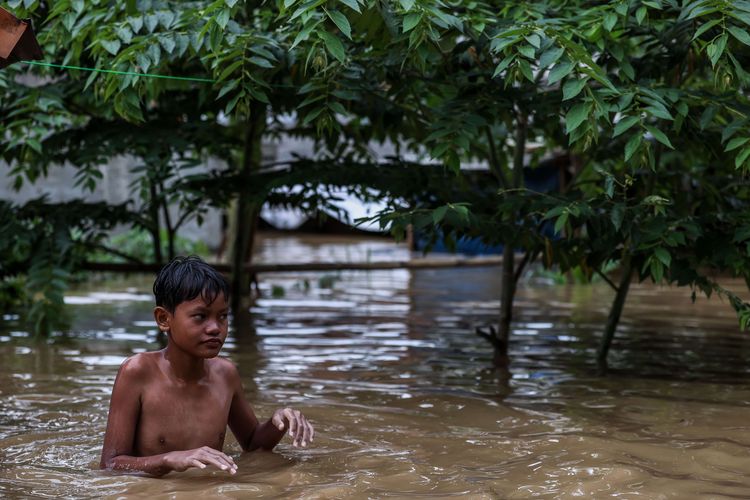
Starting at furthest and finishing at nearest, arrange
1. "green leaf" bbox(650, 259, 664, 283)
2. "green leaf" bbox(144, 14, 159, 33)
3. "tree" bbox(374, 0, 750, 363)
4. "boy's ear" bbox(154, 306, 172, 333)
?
"green leaf" bbox(144, 14, 159, 33) → "green leaf" bbox(650, 259, 664, 283) → "tree" bbox(374, 0, 750, 363) → "boy's ear" bbox(154, 306, 172, 333)

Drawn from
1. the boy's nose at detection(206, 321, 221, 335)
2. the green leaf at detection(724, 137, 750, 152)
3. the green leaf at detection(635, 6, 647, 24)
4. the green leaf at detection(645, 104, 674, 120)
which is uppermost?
the green leaf at detection(635, 6, 647, 24)

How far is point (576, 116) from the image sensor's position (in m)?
4.51

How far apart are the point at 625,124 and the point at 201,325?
2.01m

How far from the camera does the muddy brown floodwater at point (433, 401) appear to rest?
3.90 meters

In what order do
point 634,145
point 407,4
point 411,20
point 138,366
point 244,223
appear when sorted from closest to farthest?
point 138,366 < point 407,4 < point 411,20 < point 634,145 < point 244,223

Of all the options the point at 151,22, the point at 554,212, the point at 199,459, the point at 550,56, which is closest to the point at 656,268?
the point at 554,212

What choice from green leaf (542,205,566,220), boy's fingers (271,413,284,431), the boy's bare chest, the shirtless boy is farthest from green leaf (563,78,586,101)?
the boy's bare chest

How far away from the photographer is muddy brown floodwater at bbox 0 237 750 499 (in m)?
3.90

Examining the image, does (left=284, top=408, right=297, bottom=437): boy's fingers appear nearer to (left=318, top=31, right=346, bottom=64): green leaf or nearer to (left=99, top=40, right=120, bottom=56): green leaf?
(left=318, top=31, right=346, bottom=64): green leaf

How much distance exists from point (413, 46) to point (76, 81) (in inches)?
136

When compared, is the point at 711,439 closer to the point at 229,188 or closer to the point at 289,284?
the point at 229,188

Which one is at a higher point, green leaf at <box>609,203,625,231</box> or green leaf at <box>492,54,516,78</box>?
green leaf at <box>492,54,516,78</box>

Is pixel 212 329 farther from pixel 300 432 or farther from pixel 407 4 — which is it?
pixel 407 4

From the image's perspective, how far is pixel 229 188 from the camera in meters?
7.34
